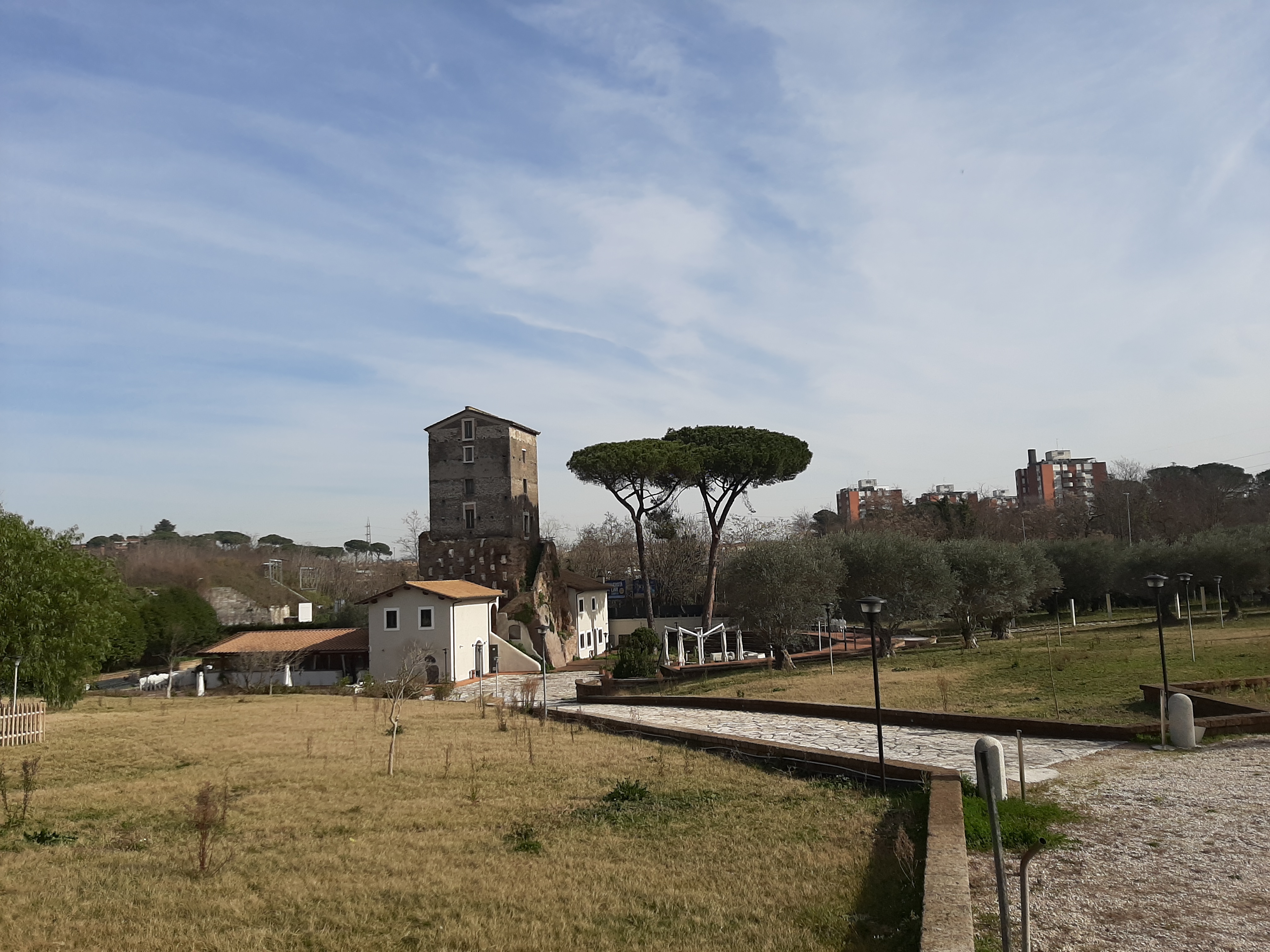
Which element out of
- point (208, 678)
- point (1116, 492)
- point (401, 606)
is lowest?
point (208, 678)

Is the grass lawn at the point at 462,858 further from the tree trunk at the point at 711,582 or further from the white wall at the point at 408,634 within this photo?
the tree trunk at the point at 711,582

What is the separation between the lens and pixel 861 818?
9.38 metres

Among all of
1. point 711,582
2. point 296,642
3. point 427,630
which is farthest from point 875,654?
point 296,642

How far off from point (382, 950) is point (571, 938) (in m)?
1.26

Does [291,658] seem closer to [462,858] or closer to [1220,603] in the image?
[462,858]

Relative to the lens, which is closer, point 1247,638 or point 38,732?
point 38,732

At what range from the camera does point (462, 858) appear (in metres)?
8.22

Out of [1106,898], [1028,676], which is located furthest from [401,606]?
[1106,898]

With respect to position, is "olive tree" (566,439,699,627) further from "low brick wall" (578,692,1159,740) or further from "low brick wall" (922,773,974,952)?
"low brick wall" (922,773,974,952)

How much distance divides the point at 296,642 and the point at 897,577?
2773 cm

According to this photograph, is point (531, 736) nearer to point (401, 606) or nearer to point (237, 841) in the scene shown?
point (237, 841)

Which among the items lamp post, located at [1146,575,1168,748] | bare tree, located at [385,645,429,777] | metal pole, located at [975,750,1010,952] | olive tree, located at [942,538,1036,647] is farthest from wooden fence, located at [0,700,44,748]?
olive tree, located at [942,538,1036,647]

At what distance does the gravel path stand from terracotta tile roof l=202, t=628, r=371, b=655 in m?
36.1

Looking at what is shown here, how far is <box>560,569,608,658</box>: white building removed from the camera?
52.5 metres
